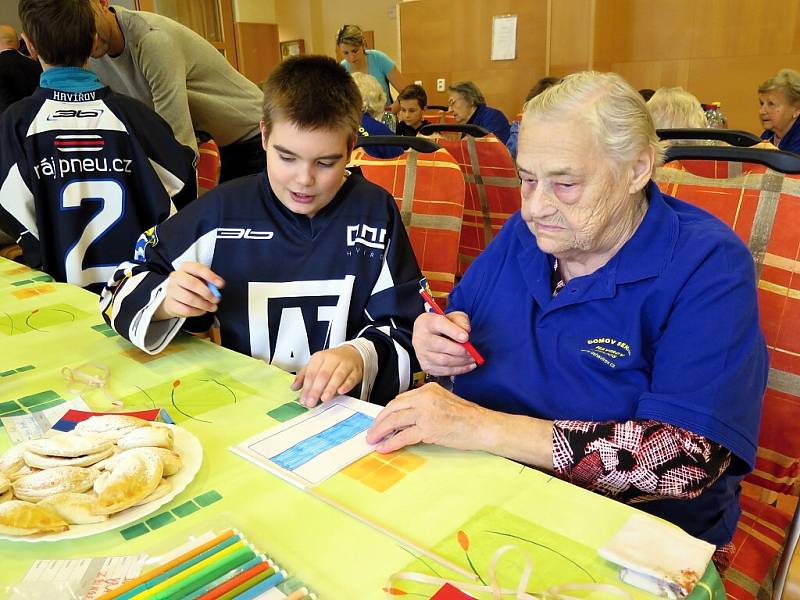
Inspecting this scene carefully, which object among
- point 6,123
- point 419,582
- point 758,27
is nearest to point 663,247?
point 419,582

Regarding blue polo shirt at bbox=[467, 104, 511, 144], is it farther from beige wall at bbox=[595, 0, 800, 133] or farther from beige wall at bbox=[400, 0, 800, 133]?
beige wall at bbox=[595, 0, 800, 133]

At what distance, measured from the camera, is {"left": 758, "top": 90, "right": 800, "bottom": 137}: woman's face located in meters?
4.39

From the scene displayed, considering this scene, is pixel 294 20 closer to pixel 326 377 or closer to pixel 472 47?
pixel 472 47

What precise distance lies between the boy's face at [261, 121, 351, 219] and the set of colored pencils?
2.89 ft

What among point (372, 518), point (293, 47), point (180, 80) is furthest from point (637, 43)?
point (372, 518)

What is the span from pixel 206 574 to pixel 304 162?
94 cm

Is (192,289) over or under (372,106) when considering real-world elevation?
under

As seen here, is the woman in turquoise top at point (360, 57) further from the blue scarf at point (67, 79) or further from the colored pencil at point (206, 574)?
the colored pencil at point (206, 574)

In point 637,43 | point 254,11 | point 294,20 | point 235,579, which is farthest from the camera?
point 294,20

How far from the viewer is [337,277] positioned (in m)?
1.50

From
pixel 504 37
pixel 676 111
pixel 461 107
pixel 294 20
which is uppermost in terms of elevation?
pixel 294 20

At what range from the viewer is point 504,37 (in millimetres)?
7184

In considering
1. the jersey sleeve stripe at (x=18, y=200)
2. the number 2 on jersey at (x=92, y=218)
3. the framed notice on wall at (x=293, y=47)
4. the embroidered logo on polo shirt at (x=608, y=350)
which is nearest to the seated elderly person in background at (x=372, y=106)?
the number 2 on jersey at (x=92, y=218)

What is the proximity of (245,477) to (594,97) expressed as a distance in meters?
0.78
